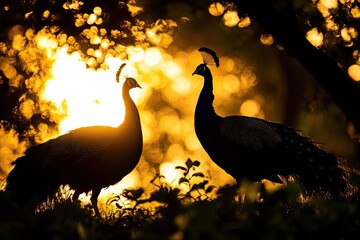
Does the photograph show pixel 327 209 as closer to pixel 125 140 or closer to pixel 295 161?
pixel 295 161

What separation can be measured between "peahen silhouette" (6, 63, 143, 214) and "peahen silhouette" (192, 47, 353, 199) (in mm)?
1090

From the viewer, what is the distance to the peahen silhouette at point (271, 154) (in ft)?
31.2

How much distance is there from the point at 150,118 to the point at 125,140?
2308 centimetres

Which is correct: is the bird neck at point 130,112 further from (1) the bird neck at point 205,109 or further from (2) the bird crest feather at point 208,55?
(2) the bird crest feather at point 208,55

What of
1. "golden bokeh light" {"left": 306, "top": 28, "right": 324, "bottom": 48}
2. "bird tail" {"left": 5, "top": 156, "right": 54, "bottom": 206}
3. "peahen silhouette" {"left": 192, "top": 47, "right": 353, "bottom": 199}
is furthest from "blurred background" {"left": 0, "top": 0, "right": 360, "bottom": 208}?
"bird tail" {"left": 5, "top": 156, "right": 54, "bottom": 206}

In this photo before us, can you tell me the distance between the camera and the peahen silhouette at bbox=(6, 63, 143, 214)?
10.1 meters

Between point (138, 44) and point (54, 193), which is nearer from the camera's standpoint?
point (54, 193)

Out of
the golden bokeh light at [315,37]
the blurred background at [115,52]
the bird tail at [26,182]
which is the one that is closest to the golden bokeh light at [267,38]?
the blurred background at [115,52]

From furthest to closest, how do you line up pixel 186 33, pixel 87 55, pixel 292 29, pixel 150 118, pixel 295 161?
pixel 150 118, pixel 186 33, pixel 87 55, pixel 295 161, pixel 292 29

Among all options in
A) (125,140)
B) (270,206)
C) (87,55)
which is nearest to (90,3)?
(87,55)

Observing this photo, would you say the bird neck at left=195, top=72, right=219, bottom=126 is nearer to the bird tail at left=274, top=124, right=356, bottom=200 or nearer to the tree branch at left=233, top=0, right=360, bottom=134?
the bird tail at left=274, top=124, right=356, bottom=200

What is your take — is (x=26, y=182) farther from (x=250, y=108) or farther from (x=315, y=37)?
(x=250, y=108)

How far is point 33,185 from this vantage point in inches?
394

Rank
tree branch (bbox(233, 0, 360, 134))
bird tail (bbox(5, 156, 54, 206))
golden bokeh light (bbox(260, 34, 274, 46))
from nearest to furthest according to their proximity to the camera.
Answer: tree branch (bbox(233, 0, 360, 134)), bird tail (bbox(5, 156, 54, 206)), golden bokeh light (bbox(260, 34, 274, 46))
